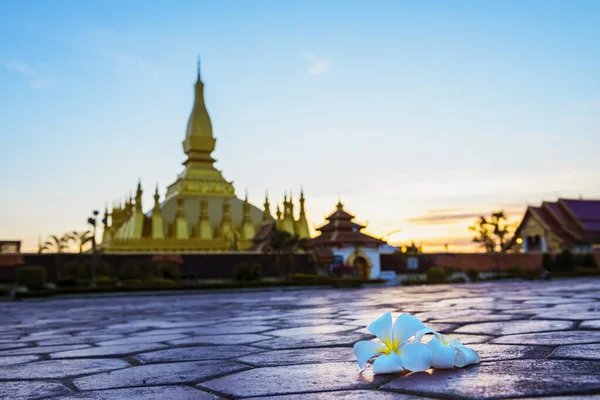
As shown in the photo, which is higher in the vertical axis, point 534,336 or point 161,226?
point 161,226

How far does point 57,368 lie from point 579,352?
273 cm

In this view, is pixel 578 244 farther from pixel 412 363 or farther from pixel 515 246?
pixel 412 363

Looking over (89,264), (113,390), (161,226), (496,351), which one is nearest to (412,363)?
(496,351)

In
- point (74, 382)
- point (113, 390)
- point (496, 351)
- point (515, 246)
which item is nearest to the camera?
point (113, 390)

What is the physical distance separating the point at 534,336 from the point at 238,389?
2085mm

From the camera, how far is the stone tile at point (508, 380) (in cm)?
200

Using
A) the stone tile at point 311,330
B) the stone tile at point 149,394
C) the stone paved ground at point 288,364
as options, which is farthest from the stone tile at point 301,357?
the stone tile at point 311,330

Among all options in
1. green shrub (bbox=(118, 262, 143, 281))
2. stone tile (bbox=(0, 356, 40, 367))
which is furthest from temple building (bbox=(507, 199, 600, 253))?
stone tile (bbox=(0, 356, 40, 367))

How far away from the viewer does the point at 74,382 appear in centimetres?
284

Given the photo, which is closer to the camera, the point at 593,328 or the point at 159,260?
the point at 593,328

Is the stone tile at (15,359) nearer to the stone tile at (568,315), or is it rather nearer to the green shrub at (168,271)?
the stone tile at (568,315)

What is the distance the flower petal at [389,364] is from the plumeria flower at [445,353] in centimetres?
12

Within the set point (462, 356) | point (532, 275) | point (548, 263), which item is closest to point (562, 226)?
point (548, 263)

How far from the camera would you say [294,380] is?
8.37ft
